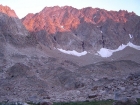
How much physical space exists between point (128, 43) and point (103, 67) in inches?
3290

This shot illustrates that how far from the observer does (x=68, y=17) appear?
199125 millimetres

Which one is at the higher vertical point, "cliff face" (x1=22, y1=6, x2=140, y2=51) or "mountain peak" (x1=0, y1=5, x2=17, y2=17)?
"cliff face" (x1=22, y1=6, x2=140, y2=51)

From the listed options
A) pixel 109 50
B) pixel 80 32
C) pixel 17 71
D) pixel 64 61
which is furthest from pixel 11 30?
pixel 109 50

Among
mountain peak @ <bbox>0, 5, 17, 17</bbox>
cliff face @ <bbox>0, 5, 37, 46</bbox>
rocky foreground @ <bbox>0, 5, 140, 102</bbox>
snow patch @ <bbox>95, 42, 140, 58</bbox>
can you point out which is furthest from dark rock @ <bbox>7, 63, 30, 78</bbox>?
snow patch @ <bbox>95, 42, 140, 58</bbox>

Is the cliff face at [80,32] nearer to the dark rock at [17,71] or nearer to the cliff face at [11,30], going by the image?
the cliff face at [11,30]

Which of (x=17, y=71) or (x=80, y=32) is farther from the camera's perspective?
(x=80, y=32)

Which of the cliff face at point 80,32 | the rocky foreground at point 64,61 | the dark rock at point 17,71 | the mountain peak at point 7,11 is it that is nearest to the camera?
the rocky foreground at point 64,61

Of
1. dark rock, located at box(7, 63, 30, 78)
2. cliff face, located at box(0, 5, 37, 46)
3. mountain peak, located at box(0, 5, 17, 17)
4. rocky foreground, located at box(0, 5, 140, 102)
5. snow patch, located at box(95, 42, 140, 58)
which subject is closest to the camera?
rocky foreground, located at box(0, 5, 140, 102)

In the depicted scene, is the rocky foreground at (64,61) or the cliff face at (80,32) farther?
the cliff face at (80,32)

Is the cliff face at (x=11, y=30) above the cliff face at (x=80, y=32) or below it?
below

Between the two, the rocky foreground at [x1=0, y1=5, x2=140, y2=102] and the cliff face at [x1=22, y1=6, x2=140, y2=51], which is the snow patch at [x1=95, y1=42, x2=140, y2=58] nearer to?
the cliff face at [x1=22, y1=6, x2=140, y2=51]

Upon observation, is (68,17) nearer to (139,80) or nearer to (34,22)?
(34,22)

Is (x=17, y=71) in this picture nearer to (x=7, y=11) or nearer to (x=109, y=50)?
(x=7, y=11)

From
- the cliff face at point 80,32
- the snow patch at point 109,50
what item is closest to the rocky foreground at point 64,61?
the cliff face at point 80,32
